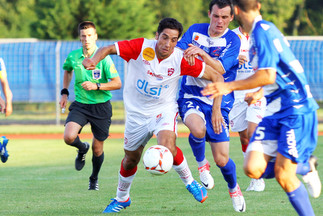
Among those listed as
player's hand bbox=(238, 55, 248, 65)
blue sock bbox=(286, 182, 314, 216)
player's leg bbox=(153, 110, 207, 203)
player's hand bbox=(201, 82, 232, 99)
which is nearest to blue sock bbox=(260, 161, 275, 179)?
blue sock bbox=(286, 182, 314, 216)

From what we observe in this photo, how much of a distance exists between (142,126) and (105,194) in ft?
5.34

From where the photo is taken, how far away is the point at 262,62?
500 centimetres

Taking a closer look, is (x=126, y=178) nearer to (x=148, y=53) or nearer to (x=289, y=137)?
(x=148, y=53)

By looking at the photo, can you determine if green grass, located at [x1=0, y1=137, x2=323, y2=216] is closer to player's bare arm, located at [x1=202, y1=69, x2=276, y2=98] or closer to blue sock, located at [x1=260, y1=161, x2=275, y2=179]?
blue sock, located at [x1=260, y1=161, x2=275, y2=179]

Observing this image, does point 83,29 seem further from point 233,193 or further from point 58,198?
point 233,193

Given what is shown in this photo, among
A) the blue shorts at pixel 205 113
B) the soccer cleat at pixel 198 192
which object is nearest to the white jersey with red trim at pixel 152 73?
the blue shorts at pixel 205 113

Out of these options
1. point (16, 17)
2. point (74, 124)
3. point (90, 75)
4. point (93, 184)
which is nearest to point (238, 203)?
point (93, 184)

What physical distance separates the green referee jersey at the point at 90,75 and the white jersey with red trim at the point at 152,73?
6.49 feet

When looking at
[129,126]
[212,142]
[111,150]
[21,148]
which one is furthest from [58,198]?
[21,148]

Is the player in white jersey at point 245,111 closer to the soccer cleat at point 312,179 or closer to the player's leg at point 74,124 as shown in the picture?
the player's leg at point 74,124

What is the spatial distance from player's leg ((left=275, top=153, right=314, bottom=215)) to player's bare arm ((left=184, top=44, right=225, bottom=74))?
5.75 feet

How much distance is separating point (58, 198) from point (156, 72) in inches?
86.6

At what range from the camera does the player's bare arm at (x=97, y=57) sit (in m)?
6.06

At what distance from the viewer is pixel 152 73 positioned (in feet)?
22.1
